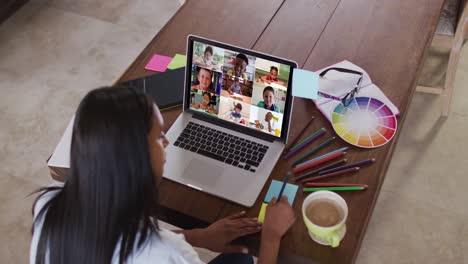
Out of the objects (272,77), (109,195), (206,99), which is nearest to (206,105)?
(206,99)

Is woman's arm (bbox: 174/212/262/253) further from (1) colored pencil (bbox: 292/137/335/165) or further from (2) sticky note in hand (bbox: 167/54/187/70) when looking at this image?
(2) sticky note in hand (bbox: 167/54/187/70)

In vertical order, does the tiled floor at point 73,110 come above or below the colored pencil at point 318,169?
below

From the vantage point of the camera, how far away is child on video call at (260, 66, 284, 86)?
4.29 feet

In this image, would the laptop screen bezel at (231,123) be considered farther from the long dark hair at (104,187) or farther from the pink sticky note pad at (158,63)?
the long dark hair at (104,187)

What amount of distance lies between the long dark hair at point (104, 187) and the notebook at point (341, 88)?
684 mm

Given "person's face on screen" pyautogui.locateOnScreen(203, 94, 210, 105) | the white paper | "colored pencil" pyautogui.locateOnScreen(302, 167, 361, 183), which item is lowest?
the white paper

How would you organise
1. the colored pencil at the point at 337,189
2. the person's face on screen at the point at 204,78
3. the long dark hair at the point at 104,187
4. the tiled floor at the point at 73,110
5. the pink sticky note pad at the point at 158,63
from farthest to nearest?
the tiled floor at the point at 73,110, the pink sticky note pad at the point at 158,63, the person's face on screen at the point at 204,78, the colored pencil at the point at 337,189, the long dark hair at the point at 104,187

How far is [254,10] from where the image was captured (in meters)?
1.80

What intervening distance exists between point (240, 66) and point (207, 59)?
10 centimetres

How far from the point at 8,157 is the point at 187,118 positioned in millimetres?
1286

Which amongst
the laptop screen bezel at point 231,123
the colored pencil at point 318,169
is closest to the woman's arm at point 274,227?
the colored pencil at point 318,169

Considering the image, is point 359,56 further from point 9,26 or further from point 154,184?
point 9,26

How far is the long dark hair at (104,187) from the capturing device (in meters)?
0.89

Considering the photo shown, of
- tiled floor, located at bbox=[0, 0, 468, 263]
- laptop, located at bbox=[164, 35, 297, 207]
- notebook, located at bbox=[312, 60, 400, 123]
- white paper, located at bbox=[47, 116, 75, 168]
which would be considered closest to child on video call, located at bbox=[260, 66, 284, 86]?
laptop, located at bbox=[164, 35, 297, 207]
